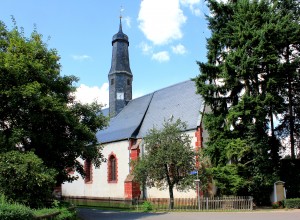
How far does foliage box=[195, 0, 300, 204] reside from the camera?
76.9 feet

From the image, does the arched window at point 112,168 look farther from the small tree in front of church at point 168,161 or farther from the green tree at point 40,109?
the green tree at point 40,109

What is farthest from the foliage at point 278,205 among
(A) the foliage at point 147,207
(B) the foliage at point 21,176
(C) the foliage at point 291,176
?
(B) the foliage at point 21,176

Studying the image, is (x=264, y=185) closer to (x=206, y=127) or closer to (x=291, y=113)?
(x=206, y=127)

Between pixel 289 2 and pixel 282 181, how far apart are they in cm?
1524

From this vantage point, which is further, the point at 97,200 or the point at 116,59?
the point at 116,59

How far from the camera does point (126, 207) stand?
1093 inches

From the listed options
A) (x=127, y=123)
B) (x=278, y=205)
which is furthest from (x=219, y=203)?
(x=127, y=123)

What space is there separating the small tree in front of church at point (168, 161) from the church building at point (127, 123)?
357 cm

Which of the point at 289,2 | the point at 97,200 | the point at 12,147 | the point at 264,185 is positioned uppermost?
the point at 289,2

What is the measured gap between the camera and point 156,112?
3488cm

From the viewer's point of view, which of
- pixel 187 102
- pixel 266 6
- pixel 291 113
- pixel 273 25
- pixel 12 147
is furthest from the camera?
pixel 187 102

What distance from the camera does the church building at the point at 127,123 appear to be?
31016 millimetres

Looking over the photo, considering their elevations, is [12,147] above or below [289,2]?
below

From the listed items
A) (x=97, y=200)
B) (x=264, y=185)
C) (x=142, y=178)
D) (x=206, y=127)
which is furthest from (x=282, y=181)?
(x=97, y=200)
